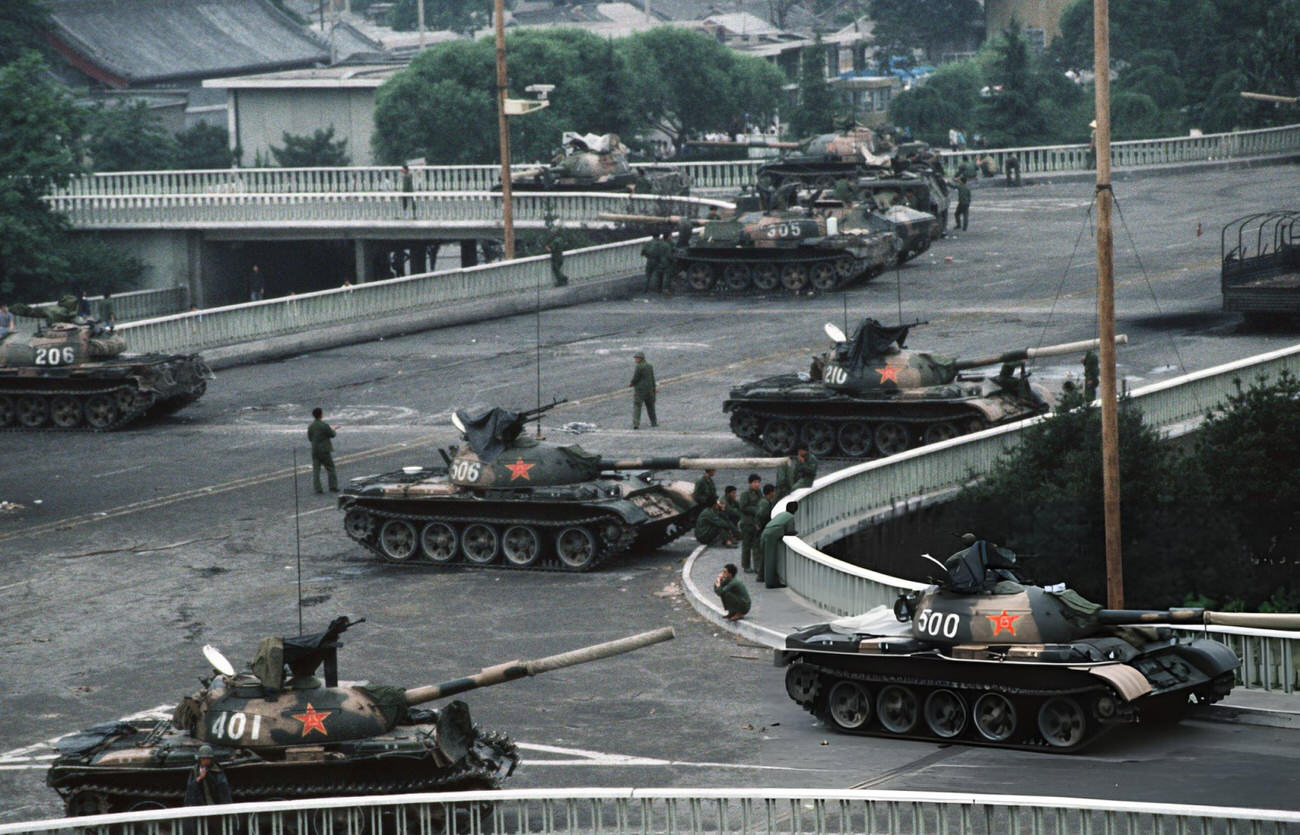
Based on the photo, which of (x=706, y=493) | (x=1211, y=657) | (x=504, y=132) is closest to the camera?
(x=1211, y=657)

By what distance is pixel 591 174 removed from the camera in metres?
70.8

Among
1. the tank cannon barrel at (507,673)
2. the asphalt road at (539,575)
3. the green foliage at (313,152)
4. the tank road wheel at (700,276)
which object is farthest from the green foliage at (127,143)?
the tank cannon barrel at (507,673)

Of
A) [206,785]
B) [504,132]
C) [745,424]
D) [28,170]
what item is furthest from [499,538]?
[28,170]

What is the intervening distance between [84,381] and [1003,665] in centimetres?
2629

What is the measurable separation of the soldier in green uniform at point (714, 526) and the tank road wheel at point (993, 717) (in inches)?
377

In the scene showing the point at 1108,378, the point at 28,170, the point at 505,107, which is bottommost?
the point at 1108,378

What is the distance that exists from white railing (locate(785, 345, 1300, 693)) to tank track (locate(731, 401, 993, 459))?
1.55 m

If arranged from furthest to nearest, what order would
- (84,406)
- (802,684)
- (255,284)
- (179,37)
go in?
(179,37) < (255,284) < (84,406) < (802,684)

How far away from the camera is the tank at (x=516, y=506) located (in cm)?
3162

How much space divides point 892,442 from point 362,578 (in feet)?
34.6

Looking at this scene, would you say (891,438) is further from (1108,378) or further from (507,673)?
(507,673)

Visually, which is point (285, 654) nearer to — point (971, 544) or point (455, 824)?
point (455, 824)

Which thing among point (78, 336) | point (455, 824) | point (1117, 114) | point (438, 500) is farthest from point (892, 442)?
point (1117, 114)

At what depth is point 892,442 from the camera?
3803 cm
